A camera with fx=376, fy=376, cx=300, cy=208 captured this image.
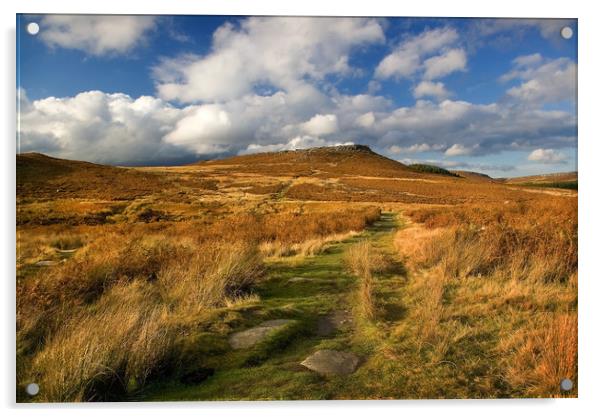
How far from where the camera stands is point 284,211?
19.1 ft

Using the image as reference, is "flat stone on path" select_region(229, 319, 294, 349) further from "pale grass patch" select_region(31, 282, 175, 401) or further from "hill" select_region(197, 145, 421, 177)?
"hill" select_region(197, 145, 421, 177)

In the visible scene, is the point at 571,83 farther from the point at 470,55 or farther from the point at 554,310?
the point at 554,310

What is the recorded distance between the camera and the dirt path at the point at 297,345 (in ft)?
11.3

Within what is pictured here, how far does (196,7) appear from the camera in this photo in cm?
451

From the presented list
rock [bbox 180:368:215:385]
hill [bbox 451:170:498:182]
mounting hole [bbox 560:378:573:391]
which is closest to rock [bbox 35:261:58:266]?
rock [bbox 180:368:215:385]

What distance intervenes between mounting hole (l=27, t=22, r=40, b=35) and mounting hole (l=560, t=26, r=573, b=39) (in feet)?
20.5

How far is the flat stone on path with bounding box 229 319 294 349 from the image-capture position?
3.67 meters

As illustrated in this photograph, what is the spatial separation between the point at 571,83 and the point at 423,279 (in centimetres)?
305

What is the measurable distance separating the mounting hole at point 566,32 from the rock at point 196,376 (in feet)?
18.2

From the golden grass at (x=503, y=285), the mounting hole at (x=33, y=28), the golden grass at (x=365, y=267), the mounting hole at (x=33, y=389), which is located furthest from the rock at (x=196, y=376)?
the mounting hole at (x=33, y=28)

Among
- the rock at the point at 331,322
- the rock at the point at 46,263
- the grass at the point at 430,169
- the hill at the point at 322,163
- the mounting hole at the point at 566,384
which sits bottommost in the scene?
the mounting hole at the point at 566,384

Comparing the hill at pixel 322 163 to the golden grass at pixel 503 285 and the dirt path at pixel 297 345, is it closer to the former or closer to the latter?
the golden grass at pixel 503 285

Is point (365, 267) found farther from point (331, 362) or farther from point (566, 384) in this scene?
point (566, 384)
